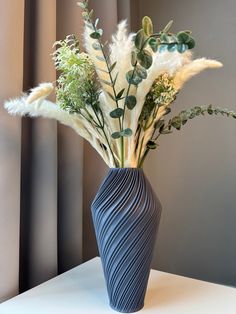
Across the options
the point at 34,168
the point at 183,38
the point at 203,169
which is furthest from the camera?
the point at 203,169

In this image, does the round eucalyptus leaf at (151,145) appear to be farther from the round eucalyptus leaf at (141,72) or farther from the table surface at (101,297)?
the table surface at (101,297)

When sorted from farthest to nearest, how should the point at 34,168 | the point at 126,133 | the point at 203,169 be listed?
the point at 203,169, the point at 34,168, the point at 126,133

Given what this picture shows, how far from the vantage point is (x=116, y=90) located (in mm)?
677

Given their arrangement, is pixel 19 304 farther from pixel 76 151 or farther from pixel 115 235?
pixel 76 151

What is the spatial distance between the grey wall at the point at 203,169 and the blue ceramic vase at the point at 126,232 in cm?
64

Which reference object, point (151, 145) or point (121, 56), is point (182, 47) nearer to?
point (121, 56)

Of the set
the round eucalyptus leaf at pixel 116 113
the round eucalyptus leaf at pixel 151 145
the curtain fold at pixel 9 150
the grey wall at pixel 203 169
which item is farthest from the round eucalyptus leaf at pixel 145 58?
the grey wall at pixel 203 169

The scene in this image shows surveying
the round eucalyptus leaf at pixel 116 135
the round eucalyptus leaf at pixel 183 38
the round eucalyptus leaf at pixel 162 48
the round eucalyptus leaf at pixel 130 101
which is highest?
the round eucalyptus leaf at pixel 183 38

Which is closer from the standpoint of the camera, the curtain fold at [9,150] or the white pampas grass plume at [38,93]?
the white pampas grass plume at [38,93]

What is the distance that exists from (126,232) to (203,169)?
720mm

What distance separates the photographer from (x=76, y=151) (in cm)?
97

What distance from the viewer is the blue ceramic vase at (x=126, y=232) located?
25.7 inches

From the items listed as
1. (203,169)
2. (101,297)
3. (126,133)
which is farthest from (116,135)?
(203,169)

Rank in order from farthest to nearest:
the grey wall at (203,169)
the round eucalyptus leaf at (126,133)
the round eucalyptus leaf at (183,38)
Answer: the grey wall at (203,169), the round eucalyptus leaf at (126,133), the round eucalyptus leaf at (183,38)
